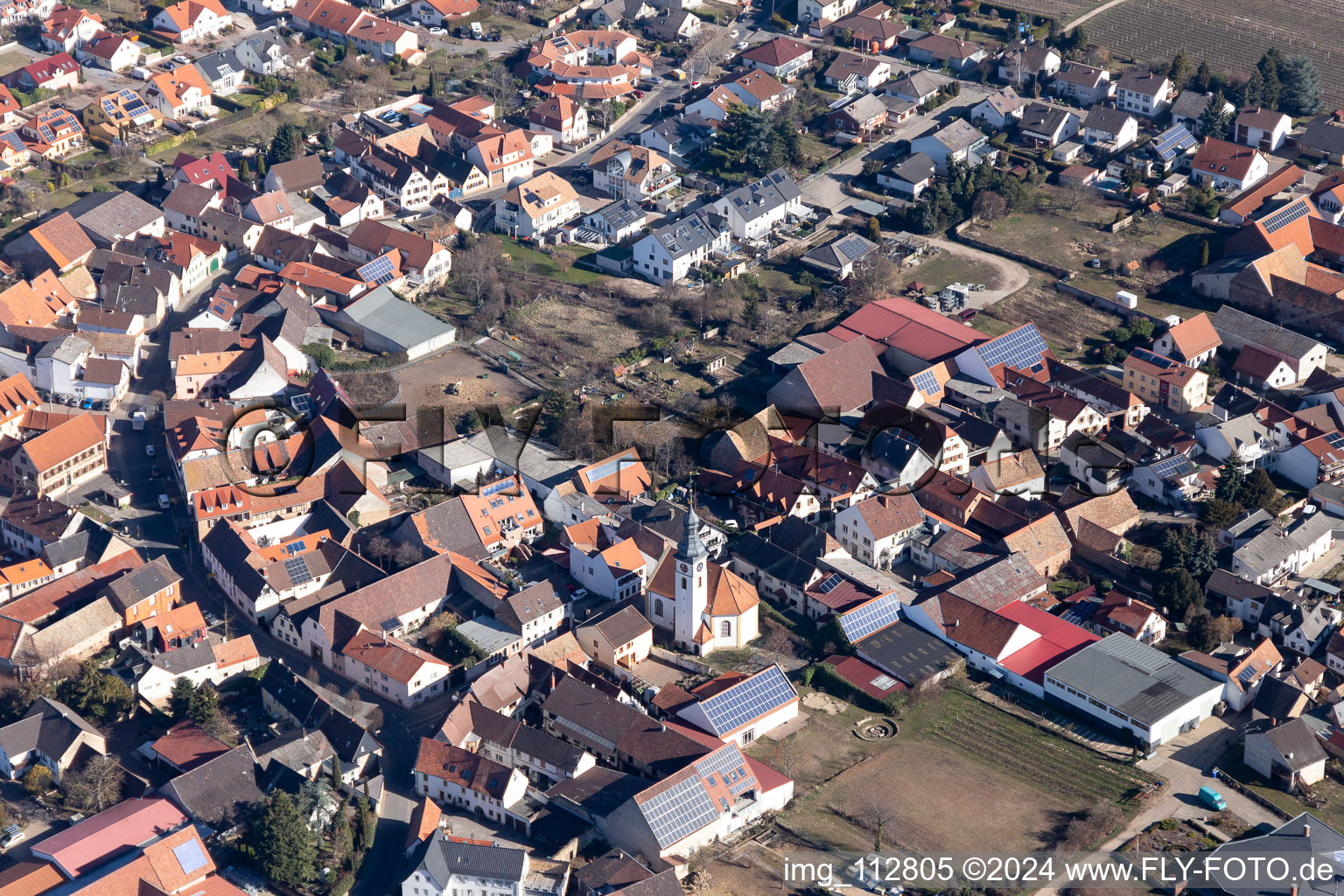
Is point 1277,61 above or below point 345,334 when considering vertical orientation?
above

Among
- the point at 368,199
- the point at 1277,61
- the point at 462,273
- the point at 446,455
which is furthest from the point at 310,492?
the point at 1277,61

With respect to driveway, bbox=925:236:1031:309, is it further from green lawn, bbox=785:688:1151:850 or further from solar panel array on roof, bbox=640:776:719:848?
solar panel array on roof, bbox=640:776:719:848

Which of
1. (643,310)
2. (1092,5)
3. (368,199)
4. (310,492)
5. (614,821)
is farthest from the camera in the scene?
(1092,5)

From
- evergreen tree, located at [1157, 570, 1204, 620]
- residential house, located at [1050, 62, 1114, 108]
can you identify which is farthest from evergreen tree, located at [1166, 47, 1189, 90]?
evergreen tree, located at [1157, 570, 1204, 620]

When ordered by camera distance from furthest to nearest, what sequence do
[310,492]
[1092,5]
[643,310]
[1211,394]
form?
[1092,5] < [643,310] < [1211,394] < [310,492]

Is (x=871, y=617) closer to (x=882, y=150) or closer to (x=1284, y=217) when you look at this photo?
(x=1284, y=217)

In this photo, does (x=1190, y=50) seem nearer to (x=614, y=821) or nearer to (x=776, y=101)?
(x=776, y=101)

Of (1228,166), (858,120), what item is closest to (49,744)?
(858,120)
